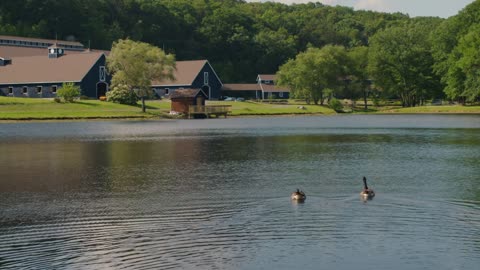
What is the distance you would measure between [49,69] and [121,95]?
853 inches

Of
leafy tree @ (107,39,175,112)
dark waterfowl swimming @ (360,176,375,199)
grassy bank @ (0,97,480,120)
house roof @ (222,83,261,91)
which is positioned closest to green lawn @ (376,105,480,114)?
grassy bank @ (0,97,480,120)

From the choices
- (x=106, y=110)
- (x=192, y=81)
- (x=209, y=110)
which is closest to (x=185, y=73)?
(x=192, y=81)

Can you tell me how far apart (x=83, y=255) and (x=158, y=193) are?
39.9 ft

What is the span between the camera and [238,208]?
28641mm

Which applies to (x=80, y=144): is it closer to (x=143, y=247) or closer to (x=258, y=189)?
(x=258, y=189)

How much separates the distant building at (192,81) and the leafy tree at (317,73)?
1607 centimetres

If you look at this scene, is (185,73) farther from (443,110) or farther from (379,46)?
(443,110)

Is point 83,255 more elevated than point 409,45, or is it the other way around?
point 409,45

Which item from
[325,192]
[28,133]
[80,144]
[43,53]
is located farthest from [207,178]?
[43,53]

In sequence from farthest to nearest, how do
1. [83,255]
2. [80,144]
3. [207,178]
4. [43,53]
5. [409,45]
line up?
[43,53] → [409,45] → [80,144] → [207,178] → [83,255]

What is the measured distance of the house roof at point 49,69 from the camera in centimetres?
12625

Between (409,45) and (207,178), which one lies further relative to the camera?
(409,45)

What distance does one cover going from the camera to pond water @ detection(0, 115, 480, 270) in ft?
67.9

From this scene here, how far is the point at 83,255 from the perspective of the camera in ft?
→ 69.0
